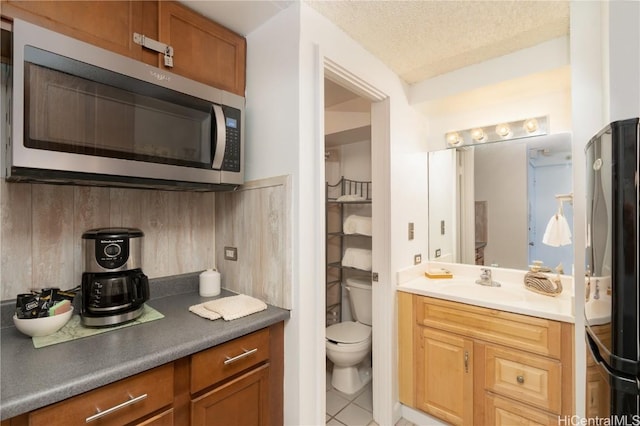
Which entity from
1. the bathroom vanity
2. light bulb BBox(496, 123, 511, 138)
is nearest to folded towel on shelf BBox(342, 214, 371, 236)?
the bathroom vanity

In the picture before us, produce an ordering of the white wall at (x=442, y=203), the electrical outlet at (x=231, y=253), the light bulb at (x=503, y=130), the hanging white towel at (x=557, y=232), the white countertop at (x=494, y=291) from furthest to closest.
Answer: the white wall at (x=442, y=203)
the light bulb at (x=503, y=130)
the hanging white towel at (x=557, y=232)
the electrical outlet at (x=231, y=253)
the white countertop at (x=494, y=291)

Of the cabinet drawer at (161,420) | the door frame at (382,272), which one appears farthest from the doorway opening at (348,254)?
the cabinet drawer at (161,420)

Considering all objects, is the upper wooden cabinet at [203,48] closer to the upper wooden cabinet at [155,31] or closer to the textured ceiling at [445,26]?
the upper wooden cabinet at [155,31]

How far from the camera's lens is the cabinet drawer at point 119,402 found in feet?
2.45

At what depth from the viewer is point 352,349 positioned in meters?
2.10

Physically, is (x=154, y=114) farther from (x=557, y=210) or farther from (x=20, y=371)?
(x=557, y=210)

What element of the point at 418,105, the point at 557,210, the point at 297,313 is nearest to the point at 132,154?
the point at 297,313

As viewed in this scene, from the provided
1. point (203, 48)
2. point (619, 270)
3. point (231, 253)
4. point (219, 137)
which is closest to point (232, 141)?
point (219, 137)

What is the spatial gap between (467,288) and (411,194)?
0.76 meters

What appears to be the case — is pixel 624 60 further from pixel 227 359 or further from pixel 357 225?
pixel 357 225

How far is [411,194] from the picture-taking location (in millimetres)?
2150

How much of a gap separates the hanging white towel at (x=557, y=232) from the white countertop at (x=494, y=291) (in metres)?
0.22

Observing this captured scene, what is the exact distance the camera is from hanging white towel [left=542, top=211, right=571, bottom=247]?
1.84 meters

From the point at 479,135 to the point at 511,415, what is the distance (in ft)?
5.91
